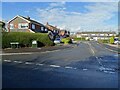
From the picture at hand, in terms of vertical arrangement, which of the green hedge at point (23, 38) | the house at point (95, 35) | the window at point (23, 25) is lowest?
the green hedge at point (23, 38)

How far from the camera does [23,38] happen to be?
36.7m

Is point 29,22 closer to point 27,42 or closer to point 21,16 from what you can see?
point 21,16

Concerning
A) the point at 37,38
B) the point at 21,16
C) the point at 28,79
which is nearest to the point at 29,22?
the point at 21,16

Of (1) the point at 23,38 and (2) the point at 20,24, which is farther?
(2) the point at 20,24

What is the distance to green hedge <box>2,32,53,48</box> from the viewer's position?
33719 mm

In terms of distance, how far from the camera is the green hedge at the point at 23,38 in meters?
33.7

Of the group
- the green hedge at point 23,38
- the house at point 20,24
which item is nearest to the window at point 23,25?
the house at point 20,24

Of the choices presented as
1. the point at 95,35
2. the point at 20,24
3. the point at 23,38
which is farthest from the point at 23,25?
the point at 95,35

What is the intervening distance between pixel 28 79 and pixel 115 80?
3.79 metres

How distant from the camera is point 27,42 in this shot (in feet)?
124

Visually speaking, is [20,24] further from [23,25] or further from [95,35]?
[95,35]

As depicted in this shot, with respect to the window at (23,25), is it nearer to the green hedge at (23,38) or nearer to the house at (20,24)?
the house at (20,24)

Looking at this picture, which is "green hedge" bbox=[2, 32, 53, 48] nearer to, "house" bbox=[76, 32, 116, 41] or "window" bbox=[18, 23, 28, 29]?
"window" bbox=[18, 23, 28, 29]

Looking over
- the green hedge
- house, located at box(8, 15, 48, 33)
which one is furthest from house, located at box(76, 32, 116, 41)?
the green hedge
